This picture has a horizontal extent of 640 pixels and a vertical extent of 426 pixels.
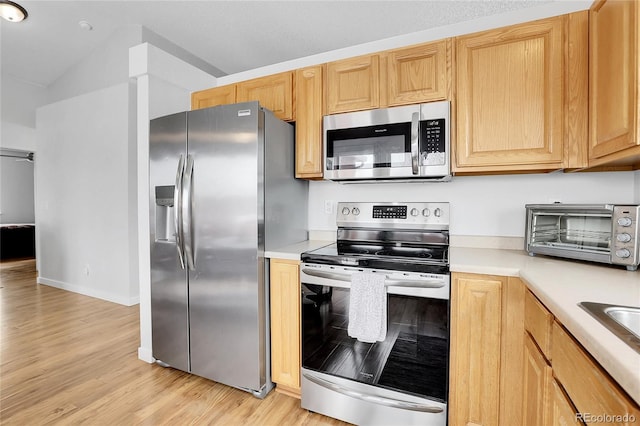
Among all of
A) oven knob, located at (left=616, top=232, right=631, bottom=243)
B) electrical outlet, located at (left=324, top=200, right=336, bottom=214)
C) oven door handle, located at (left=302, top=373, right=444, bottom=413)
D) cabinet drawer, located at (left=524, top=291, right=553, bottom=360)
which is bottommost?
oven door handle, located at (left=302, top=373, right=444, bottom=413)

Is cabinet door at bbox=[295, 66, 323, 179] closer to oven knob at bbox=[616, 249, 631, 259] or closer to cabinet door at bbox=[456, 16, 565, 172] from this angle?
cabinet door at bbox=[456, 16, 565, 172]

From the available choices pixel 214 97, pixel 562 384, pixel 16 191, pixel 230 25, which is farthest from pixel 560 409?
pixel 16 191

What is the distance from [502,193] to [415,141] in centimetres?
71

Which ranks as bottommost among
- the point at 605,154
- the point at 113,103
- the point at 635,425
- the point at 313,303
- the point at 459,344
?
the point at 459,344

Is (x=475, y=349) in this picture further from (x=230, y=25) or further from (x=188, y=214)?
(x=230, y=25)

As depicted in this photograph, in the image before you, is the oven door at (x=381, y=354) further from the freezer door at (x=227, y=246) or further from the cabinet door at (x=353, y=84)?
the cabinet door at (x=353, y=84)

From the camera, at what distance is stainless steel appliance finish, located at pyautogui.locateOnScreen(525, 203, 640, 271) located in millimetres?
1296

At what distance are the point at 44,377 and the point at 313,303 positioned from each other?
202 centimetres

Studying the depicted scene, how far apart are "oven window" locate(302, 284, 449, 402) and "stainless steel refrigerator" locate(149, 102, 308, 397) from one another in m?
0.38

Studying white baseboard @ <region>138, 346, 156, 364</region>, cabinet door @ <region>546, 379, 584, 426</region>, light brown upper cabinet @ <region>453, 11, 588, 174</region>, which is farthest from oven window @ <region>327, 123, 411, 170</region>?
white baseboard @ <region>138, 346, 156, 364</region>

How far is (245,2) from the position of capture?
3.12 m

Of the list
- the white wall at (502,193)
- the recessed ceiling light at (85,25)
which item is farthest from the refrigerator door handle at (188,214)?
the recessed ceiling light at (85,25)

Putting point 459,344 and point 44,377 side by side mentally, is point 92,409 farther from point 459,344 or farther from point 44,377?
point 459,344

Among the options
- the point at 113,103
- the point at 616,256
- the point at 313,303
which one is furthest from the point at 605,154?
the point at 113,103
